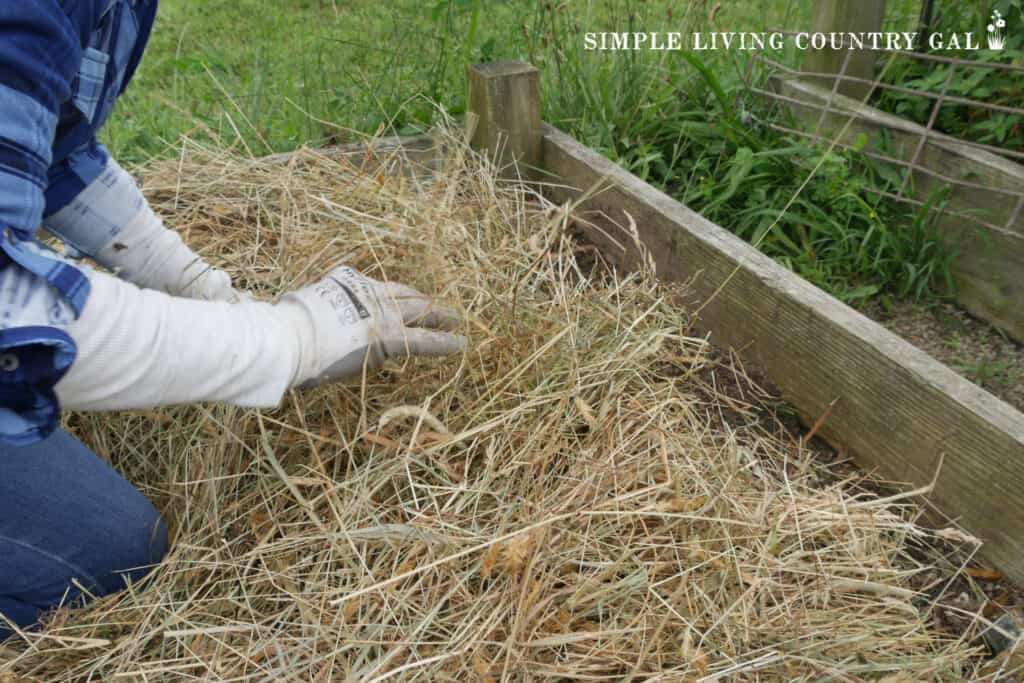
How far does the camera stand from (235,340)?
1106mm

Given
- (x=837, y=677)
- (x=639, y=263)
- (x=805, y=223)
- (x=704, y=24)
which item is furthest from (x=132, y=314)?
(x=704, y=24)

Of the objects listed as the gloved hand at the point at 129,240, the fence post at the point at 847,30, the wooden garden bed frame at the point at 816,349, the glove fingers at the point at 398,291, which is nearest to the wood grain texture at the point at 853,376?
the wooden garden bed frame at the point at 816,349

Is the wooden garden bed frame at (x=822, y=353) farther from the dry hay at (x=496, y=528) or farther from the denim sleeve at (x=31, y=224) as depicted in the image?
the denim sleeve at (x=31, y=224)

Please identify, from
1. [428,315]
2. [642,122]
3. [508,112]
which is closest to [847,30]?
[642,122]

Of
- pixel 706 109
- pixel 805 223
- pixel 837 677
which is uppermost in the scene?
pixel 706 109

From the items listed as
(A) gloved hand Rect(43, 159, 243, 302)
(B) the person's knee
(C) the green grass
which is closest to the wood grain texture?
(C) the green grass

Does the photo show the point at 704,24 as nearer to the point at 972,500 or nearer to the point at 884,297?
the point at 884,297

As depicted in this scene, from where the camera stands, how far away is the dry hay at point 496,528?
112cm

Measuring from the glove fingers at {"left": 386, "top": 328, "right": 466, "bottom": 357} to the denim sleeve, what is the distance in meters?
0.46

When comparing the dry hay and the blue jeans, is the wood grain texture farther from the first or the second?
the blue jeans

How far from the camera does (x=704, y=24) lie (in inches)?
122

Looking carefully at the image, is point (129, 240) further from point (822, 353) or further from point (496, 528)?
point (822, 353)

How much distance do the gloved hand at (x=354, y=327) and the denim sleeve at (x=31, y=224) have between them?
0.33 m

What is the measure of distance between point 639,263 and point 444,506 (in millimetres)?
879
